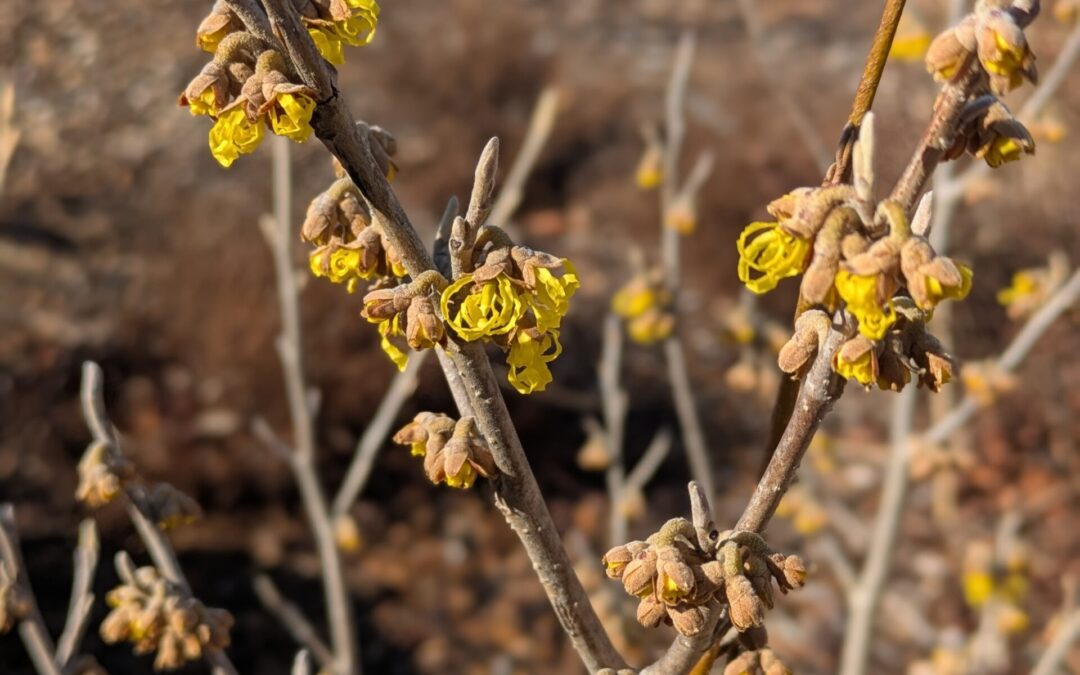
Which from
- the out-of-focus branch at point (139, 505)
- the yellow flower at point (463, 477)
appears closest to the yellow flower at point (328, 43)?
the yellow flower at point (463, 477)

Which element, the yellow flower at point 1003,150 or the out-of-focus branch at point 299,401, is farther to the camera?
the out-of-focus branch at point 299,401

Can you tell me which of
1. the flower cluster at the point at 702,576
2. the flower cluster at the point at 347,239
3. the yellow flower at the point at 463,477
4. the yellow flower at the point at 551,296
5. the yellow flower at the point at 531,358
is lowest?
the flower cluster at the point at 702,576

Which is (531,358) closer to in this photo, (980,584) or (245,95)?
(245,95)

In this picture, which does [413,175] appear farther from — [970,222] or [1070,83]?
[1070,83]

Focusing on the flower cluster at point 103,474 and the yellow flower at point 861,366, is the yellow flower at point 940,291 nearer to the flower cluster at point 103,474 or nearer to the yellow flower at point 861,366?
the yellow flower at point 861,366

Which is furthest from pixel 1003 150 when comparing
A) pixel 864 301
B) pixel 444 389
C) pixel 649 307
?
pixel 444 389

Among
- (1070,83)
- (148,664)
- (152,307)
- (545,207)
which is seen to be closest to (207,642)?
(148,664)

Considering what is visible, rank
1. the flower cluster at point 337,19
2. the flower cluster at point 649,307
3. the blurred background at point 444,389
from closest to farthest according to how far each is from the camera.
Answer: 1. the flower cluster at point 337,19
2. the flower cluster at point 649,307
3. the blurred background at point 444,389
